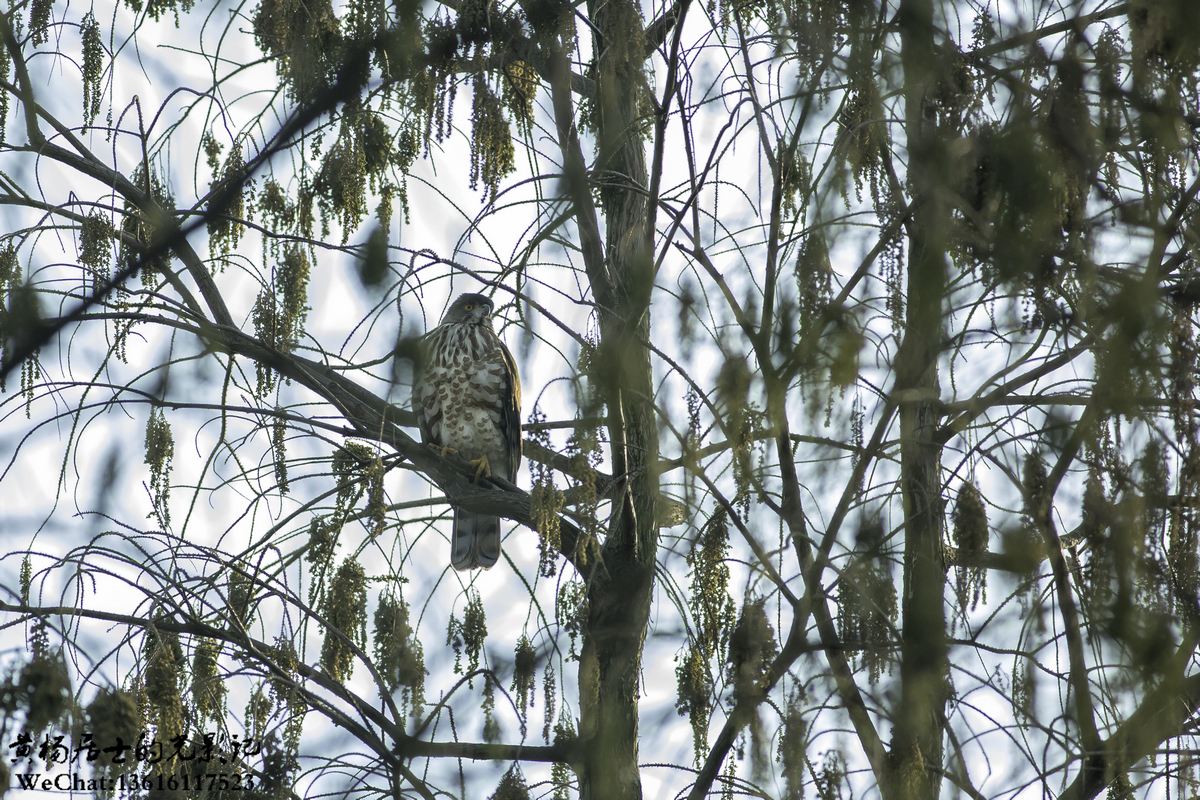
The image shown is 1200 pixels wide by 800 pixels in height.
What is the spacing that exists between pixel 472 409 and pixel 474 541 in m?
0.68

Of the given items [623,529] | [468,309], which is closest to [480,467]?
[623,529]

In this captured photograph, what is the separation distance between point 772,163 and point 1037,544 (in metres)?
1.26

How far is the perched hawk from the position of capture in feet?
18.2

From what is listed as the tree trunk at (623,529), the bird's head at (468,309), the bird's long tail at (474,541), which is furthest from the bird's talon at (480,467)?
the bird's head at (468,309)

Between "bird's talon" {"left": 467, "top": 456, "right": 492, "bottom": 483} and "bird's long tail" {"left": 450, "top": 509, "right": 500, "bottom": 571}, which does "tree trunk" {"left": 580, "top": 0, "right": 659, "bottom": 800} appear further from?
"bird's long tail" {"left": 450, "top": 509, "right": 500, "bottom": 571}

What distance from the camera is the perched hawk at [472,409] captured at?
554 centimetres

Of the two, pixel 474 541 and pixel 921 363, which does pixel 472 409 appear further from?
pixel 921 363

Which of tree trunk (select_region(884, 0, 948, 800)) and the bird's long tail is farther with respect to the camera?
the bird's long tail

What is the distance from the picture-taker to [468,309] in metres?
5.98

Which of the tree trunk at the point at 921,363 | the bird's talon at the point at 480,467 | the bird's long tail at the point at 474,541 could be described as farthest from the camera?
the bird's long tail at the point at 474,541

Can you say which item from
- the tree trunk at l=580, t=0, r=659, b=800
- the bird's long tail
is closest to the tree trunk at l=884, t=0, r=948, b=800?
the tree trunk at l=580, t=0, r=659, b=800

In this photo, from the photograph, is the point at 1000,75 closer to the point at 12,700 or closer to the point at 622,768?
the point at 12,700

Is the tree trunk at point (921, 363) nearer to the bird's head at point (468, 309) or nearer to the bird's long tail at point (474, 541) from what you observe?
the bird's long tail at point (474, 541)

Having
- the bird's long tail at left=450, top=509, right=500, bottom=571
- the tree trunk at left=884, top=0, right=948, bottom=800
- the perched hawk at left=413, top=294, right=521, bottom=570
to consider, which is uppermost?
the perched hawk at left=413, top=294, right=521, bottom=570
